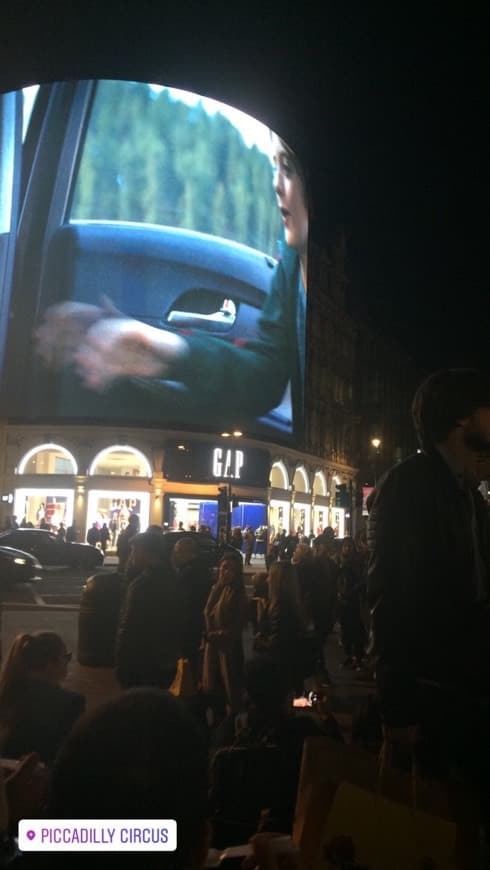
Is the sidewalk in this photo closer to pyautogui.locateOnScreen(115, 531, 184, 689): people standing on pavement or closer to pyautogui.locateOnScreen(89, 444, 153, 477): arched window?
pyautogui.locateOnScreen(115, 531, 184, 689): people standing on pavement

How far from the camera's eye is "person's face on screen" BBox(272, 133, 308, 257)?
42.8 meters

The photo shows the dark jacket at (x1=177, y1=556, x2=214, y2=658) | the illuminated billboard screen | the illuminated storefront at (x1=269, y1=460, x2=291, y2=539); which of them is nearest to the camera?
the dark jacket at (x1=177, y1=556, x2=214, y2=658)

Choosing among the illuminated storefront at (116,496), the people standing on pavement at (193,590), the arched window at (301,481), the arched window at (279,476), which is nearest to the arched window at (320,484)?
the arched window at (301,481)

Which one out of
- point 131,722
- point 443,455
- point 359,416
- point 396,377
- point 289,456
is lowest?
point 131,722

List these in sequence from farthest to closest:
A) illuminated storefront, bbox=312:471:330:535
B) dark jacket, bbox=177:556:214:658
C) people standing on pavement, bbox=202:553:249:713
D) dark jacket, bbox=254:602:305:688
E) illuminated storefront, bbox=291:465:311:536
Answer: illuminated storefront, bbox=312:471:330:535
illuminated storefront, bbox=291:465:311:536
dark jacket, bbox=254:602:305:688
dark jacket, bbox=177:556:214:658
people standing on pavement, bbox=202:553:249:713

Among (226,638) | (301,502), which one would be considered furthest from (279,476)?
(226,638)

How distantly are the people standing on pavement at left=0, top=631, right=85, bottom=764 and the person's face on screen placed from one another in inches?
1630

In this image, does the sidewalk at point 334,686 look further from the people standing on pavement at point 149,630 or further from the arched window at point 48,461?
the arched window at point 48,461

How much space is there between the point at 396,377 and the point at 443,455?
68350 mm

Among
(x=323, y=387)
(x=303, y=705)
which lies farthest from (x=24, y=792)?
(x=323, y=387)

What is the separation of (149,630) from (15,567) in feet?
57.4

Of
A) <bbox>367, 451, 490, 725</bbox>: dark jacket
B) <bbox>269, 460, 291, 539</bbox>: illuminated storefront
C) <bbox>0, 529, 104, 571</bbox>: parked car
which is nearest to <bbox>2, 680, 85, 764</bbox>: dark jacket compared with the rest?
<bbox>367, 451, 490, 725</bbox>: dark jacket

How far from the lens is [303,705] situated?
6.35 metres

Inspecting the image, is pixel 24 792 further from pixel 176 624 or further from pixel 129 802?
pixel 176 624
